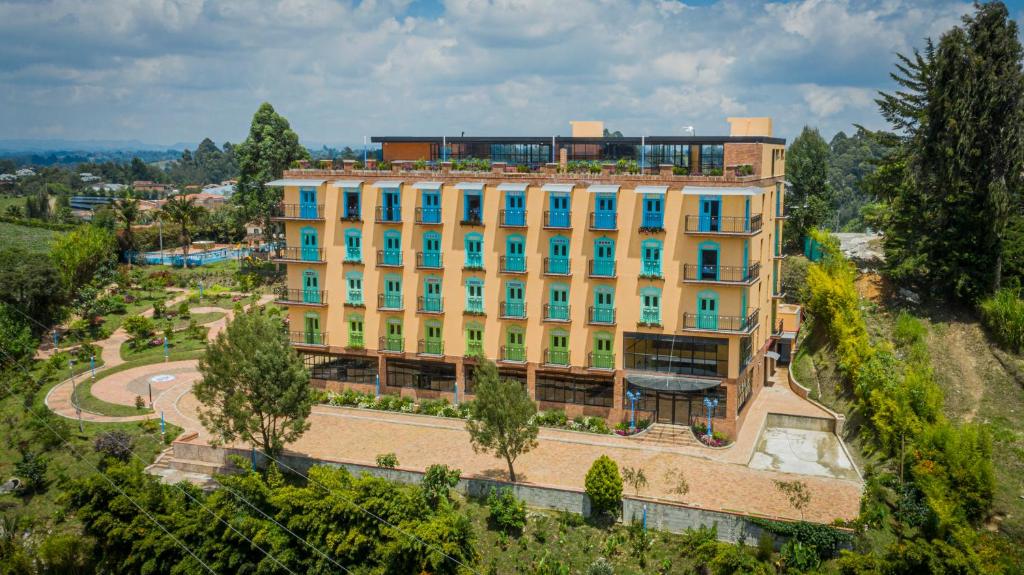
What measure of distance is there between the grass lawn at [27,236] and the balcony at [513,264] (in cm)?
5315

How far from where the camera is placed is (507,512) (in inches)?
1251

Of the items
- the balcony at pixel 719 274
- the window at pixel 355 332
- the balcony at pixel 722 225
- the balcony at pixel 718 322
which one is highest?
the balcony at pixel 722 225

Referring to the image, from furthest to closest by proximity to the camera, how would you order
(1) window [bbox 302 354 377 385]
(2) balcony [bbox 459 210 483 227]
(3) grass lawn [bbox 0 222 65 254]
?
1. (3) grass lawn [bbox 0 222 65 254]
2. (1) window [bbox 302 354 377 385]
3. (2) balcony [bbox 459 210 483 227]

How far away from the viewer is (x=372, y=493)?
30547mm

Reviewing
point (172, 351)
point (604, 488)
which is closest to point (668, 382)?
point (604, 488)

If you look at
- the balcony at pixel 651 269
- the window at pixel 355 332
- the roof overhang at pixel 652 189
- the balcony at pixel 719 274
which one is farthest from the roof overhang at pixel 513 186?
the window at pixel 355 332

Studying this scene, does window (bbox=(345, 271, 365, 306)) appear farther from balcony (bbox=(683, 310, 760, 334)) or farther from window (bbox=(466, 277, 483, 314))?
balcony (bbox=(683, 310, 760, 334))

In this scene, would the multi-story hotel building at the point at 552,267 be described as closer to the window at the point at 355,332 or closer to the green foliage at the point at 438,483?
the window at the point at 355,332

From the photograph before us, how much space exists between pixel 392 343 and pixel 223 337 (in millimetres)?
10394

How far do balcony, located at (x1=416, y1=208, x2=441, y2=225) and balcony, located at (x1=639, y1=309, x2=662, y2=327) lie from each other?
438 inches

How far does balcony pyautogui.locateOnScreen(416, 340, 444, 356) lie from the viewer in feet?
143

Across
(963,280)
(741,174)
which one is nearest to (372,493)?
(741,174)

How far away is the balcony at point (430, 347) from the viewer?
143 ft

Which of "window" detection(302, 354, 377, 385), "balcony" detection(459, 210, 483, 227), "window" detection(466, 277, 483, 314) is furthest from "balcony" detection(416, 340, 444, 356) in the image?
"balcony" detection(459, 210, 483, 227)
